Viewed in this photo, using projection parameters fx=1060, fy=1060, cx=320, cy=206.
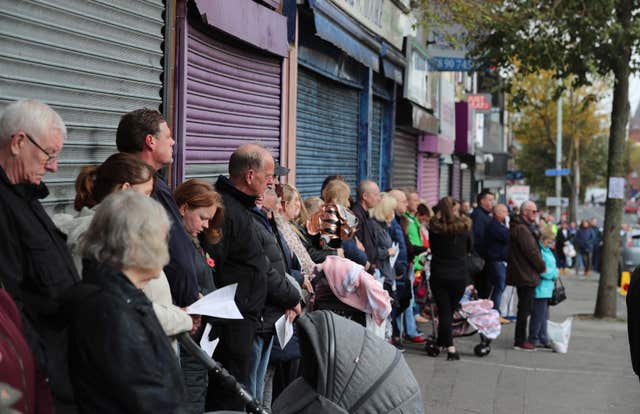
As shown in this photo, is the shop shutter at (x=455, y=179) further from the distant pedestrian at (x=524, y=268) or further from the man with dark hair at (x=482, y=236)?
the distant pedestrian at (x=524, y=268)

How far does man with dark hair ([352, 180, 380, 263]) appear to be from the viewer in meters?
10.1

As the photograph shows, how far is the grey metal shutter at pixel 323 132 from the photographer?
13.4 meters

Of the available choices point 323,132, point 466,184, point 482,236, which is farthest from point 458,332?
point 466,184

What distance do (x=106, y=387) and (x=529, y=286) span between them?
950 cm

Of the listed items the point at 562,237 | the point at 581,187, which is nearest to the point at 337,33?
the point at 562,237

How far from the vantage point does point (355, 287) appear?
26.1 feet

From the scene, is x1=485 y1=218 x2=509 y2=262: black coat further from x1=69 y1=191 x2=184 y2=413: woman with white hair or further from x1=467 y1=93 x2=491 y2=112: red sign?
x1=467 y1=93 x2=491 y2=112: red sign

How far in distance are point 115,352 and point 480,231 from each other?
12469 millimetres

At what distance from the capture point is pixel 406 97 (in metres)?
20.2

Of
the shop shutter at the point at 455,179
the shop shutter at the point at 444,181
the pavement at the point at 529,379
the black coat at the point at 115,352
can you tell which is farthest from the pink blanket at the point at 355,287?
the shop shutter at the point at 455,179

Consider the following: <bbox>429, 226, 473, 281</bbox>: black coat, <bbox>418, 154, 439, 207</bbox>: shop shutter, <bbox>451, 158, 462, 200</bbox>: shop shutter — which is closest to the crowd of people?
<bbox>429, 226, 473, 281</bbox>: black coat

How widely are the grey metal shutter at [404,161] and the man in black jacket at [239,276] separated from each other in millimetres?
13624

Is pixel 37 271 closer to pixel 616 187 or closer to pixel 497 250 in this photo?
pixel 497 250

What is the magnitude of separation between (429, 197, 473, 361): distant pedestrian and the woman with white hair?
25.9 feet
